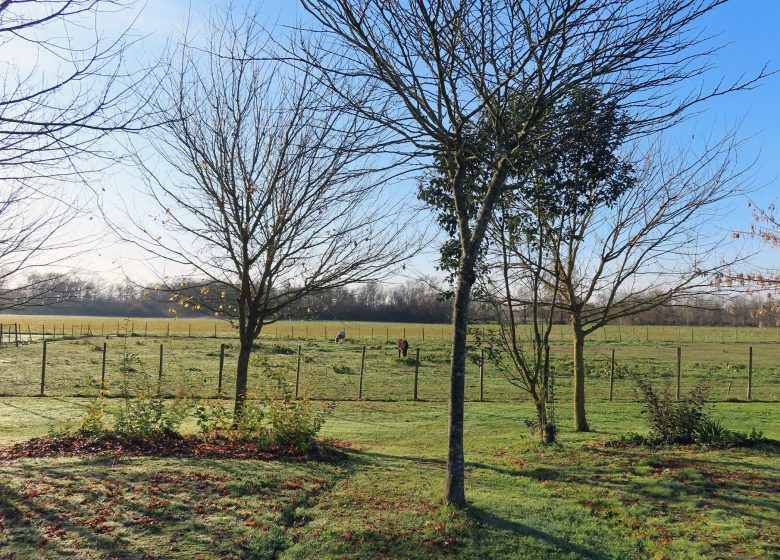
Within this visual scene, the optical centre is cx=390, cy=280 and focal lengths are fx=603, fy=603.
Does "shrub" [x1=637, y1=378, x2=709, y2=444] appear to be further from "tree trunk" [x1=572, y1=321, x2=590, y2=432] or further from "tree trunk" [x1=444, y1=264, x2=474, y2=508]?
"tree trunk" [x1=444, y1=264, x2=474, y2=508]

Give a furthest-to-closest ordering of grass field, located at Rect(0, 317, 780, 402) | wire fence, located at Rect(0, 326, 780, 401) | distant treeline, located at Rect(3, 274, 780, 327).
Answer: grass field, located at Rect(0, 317, 780, 402), wire fence, located at Rect(0, 326, 780, 401), distant treeline, located at Rect(3, 274, 780, 327)

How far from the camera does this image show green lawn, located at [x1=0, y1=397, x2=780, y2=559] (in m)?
4.99

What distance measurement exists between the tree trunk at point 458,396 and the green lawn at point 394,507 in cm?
21

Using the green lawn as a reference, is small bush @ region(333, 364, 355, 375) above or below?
below

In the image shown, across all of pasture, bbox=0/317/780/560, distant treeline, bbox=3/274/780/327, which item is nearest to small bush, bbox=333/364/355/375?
distant treeline, bbox=3/274/780/327

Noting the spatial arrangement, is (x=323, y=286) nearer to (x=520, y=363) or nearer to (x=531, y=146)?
(x=520, y=363)

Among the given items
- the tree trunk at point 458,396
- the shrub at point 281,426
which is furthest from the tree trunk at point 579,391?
the tree trunk at point 458,396

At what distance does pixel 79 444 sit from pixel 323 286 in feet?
14.9

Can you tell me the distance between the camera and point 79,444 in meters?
8.48

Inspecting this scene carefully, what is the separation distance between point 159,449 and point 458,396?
477cm

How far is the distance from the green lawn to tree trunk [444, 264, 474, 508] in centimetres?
21

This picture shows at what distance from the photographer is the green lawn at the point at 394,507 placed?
16.4 feet

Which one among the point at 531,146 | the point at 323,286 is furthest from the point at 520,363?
the point at 531,146

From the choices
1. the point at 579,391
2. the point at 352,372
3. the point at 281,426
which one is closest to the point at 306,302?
the point at 281,426
